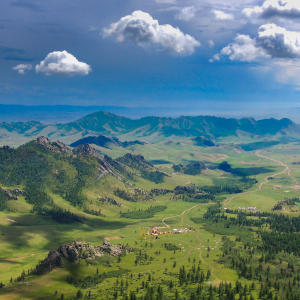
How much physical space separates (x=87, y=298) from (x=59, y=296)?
1611 centimetres

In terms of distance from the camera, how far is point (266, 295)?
7667 inches

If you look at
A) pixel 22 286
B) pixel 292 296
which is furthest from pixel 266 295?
pixel 22 286

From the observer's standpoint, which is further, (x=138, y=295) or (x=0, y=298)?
(x=138, y=295)

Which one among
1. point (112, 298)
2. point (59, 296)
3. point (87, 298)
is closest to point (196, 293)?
point (112, 298)

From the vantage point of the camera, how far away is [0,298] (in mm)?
181375

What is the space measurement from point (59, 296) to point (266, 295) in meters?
119

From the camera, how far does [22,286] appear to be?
652 ft

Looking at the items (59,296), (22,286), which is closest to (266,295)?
(59,296)

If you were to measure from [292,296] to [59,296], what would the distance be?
432ft

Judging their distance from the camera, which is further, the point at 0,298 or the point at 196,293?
the point at 196,293

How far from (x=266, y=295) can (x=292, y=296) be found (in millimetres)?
13905

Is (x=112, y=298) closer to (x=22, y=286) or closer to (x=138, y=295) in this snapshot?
(x=138, y=295)

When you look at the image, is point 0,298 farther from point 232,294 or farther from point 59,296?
point 232,294

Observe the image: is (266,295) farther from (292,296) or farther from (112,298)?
(112,298)
